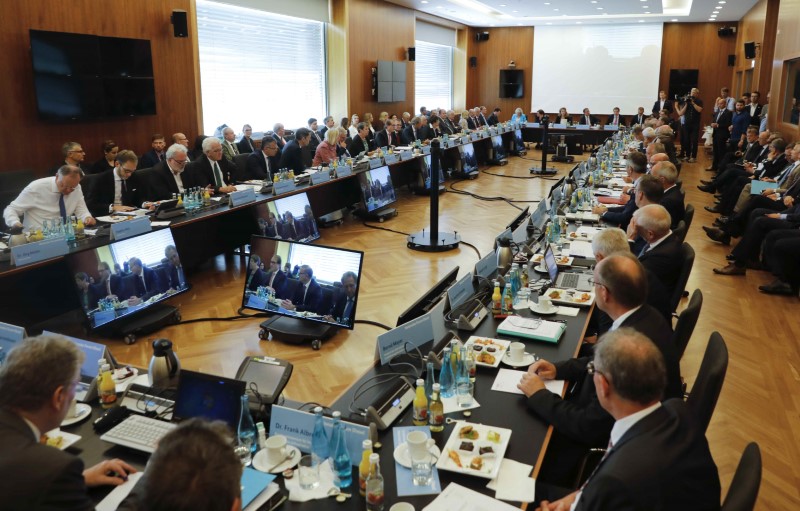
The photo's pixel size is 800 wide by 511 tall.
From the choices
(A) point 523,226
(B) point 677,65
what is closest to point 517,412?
(A) point 523,226

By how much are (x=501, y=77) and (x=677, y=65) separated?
5526mm

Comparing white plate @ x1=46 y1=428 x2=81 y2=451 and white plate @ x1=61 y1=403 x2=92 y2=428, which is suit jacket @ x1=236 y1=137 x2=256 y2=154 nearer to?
white plate @ x1=61 y1=403 x2=92 y2=428

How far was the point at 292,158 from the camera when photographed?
334 inches

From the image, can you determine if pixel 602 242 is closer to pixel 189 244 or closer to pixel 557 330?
pixel 557 330

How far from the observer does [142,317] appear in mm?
5062

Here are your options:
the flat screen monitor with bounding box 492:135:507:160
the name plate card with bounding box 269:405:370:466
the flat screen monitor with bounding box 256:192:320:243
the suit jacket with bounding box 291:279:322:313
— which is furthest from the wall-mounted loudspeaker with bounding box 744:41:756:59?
the name plate card with bounding box 269:405:370:466

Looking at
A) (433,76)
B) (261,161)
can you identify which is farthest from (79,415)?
(433,76)

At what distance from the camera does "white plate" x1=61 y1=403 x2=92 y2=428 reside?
2469mm

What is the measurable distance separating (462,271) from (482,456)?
4.53 metres

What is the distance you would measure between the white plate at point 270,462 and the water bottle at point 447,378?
70cm

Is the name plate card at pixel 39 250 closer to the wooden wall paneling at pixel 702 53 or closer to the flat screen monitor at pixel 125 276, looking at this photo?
the flat screen monitor at pixel 125 276

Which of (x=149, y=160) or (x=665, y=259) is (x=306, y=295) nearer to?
(x=665, y=259)

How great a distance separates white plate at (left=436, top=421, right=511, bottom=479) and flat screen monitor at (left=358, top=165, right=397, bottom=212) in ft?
20.8

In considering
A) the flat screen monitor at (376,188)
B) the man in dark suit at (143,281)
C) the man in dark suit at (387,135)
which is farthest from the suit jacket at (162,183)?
the man in dark suit at (387,135)
